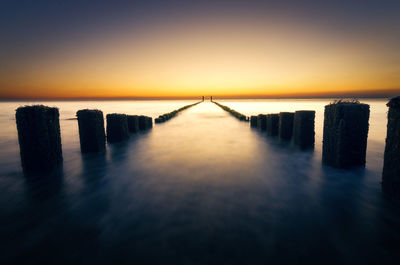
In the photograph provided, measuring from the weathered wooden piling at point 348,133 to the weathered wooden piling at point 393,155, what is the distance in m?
0.98

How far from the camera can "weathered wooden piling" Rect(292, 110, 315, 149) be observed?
19.3 ft

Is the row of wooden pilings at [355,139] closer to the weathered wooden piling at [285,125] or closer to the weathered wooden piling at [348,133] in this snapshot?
the weathered wooden piling at [348,133]

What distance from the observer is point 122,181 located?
385 cm

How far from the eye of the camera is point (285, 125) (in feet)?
25.1

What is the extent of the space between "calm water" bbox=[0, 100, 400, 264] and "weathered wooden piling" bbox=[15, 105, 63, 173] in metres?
0.38

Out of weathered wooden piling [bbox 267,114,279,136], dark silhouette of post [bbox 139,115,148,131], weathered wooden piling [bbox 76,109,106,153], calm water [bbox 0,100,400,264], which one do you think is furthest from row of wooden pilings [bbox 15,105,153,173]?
weathered wooden piling [bbox 267,114,279,136]

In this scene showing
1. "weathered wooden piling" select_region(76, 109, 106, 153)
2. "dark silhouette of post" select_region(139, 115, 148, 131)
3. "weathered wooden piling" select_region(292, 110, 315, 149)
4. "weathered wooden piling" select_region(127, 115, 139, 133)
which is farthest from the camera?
"dark silhouette of post" select_region(139, 115, 148, 131)

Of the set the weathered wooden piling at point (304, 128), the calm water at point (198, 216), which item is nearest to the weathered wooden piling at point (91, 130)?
the calm water at point (198, 216)

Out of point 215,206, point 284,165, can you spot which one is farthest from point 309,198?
point 284,165

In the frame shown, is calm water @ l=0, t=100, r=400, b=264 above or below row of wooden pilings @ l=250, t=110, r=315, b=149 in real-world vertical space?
below

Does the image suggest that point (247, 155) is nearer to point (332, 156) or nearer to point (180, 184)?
point (332, 156)

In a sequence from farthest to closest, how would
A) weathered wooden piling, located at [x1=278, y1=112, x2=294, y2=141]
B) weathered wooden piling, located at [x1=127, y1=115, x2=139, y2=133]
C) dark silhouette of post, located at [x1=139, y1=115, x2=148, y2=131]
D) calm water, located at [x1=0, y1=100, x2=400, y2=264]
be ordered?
1. dark silhouette of post, located at [x1=139, y1=115, x2=148, y2=131]
2. weathered wooden piling, located at [x1=127, y1=115, x2=139, y2=133]
3. weathered wooden piling, located at [x1=278, y1=112, x2=294, y2=141]
4. calm water, located at [x1=0, y1=100, x2=400, y2=264]

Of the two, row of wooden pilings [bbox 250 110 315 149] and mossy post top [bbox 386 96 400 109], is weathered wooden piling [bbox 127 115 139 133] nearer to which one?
row of wooden pilings [bbox 250 110 315 149]

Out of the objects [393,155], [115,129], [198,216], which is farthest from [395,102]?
[115,129]
